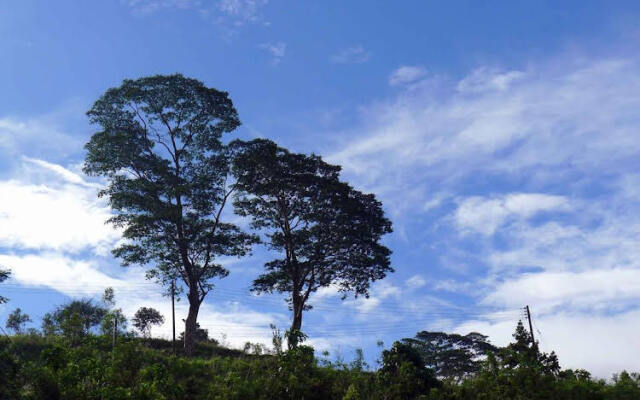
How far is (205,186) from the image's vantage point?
2659 centimetres

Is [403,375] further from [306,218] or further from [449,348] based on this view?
[449,348]

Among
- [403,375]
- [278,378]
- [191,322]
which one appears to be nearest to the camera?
[278,378]

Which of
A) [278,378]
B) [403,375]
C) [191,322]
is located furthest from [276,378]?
[191,322]

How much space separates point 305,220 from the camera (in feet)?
94.4

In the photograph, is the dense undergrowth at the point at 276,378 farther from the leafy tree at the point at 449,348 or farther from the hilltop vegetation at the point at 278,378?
the leafy tree at the point at 449,348

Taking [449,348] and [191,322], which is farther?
[449,348]

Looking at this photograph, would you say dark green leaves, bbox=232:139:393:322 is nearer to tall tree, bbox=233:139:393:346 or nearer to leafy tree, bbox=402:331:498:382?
tall tree, bbox=233:139:393:346

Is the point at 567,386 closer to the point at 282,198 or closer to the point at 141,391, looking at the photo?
the point at 141,391

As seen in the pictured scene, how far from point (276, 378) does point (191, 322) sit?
A: 17.4 meters

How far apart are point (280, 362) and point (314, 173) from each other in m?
19.7

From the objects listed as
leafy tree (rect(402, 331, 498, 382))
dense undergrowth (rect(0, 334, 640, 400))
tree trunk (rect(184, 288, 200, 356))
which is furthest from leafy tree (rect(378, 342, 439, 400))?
leafy tree (rect(402, 331, 498, 382))

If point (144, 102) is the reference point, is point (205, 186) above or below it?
below

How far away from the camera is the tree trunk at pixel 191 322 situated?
25.2 meters

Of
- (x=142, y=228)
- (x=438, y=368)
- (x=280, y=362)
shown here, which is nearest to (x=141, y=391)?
(x=280, y=362)
